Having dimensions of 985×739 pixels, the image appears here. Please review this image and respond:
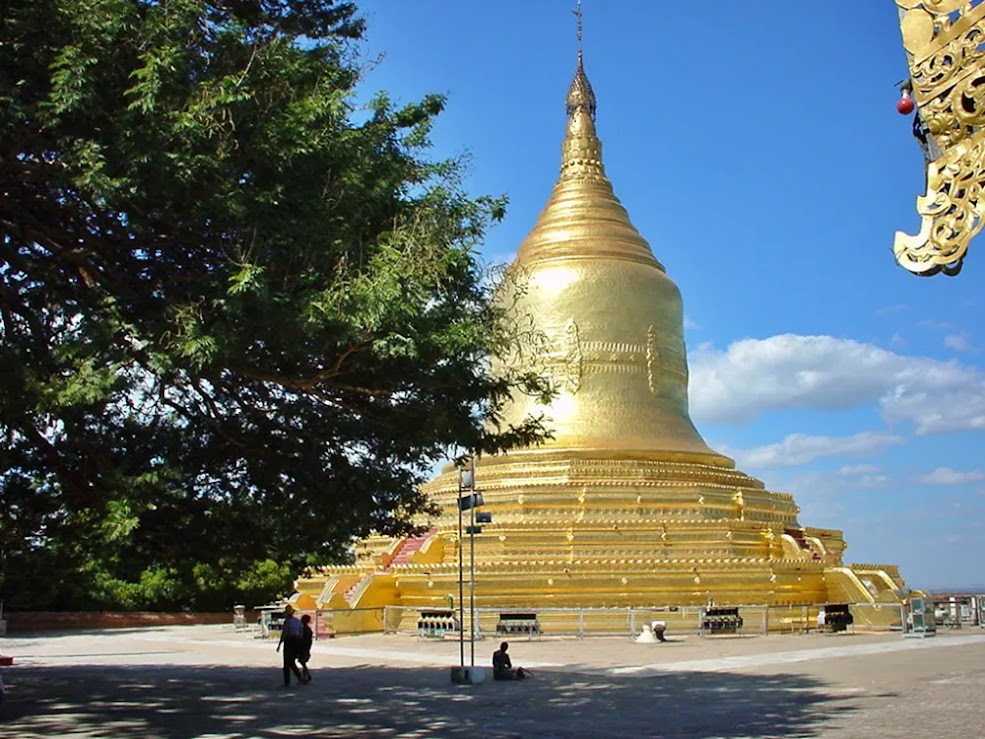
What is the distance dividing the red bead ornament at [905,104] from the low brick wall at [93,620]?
30.0 meters

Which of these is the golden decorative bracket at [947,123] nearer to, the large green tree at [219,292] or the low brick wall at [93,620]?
the large green tree at [219,292]

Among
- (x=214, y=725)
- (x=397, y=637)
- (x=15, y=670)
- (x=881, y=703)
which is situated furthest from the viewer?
(x=397, y=637)

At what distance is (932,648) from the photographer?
18.4 meters

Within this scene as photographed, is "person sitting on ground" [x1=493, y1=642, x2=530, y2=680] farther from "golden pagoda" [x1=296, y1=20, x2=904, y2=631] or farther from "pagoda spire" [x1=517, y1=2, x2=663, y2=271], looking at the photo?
"pagoda spire" [x1=517, y1=2, x2=663, y2=271]

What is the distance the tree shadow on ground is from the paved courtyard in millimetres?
23

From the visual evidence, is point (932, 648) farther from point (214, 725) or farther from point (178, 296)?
point (178, 296)

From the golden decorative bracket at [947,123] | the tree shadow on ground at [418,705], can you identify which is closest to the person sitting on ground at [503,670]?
the tree shadow on ground at [418,705]

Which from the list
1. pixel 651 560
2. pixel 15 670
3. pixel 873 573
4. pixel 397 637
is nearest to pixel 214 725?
pixel 15 670

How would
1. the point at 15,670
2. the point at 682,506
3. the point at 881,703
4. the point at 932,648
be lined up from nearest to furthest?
the point at 881,703 → the point at 15,670 → the point at 932,648 → the point at 682,506

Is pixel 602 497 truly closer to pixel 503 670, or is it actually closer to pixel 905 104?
pixel 503 670

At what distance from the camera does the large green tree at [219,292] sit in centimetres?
804

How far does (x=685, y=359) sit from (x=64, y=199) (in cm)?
2288

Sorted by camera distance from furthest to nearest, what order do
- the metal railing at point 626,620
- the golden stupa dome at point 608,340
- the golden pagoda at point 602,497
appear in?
the golden stupa dome at point 608,340, the golden pagoda at point 602,497, the metal railing at point 626,620

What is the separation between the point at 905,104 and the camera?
4.30 meters
